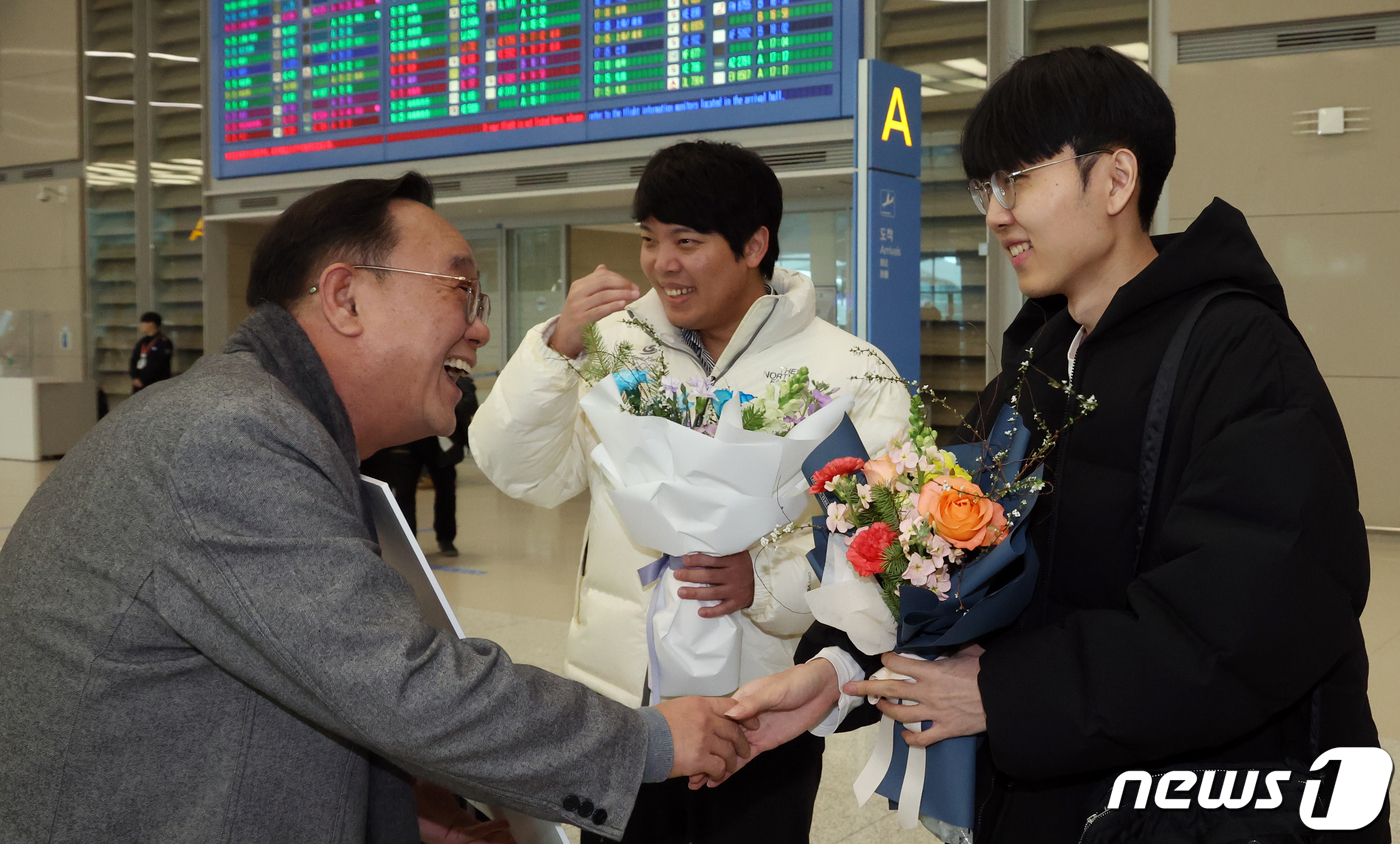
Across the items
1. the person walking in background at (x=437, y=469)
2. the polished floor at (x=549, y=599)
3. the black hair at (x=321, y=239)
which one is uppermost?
the black hair at (x=321, y=239)

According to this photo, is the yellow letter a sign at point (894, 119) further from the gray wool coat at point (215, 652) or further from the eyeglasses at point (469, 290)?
the gray wool coat at point (215, 652)

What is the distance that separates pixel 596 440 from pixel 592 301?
1.18 feet

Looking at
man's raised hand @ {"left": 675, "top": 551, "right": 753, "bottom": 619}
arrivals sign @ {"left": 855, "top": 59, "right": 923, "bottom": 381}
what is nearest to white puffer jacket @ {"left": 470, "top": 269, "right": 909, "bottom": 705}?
man's raised hand @ {"left": 675, "top": 551, "right": 753, "bottom": 619}

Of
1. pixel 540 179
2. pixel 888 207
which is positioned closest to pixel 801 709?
pixel 888 207

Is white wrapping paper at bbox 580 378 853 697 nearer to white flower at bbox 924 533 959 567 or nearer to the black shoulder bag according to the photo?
white flower at bbox 924 533 959 567

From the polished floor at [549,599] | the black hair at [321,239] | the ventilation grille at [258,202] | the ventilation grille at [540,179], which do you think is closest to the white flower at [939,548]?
the black hair at [321,239]

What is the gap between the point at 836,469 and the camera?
1506mm

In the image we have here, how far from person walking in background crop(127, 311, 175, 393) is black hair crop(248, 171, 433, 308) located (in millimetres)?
11473

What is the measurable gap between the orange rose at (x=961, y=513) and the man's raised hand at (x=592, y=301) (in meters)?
0.90

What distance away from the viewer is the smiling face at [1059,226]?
1.51 metres

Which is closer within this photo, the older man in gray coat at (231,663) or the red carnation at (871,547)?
the older man in gray coat at (231,663)

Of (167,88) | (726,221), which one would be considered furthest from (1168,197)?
(167,88)

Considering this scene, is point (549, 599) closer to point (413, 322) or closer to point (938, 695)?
point (413, 322)

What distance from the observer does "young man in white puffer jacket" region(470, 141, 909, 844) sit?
2061 mm
